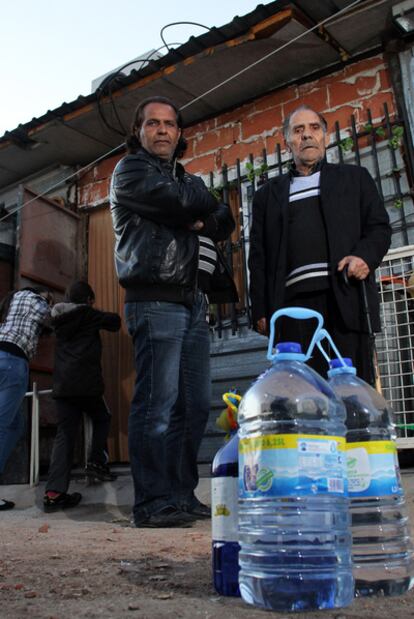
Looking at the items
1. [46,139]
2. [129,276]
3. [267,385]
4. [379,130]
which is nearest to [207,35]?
[379,130]

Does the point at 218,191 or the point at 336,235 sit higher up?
the point at 218,191

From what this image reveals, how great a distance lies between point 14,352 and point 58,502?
1175 millimetres

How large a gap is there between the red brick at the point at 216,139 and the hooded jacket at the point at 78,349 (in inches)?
82.6

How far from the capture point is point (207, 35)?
4879mm

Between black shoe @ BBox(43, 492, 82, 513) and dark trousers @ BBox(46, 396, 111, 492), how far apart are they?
0.20ft

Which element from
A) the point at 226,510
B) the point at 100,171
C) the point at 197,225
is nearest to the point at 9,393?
the point at 197,225

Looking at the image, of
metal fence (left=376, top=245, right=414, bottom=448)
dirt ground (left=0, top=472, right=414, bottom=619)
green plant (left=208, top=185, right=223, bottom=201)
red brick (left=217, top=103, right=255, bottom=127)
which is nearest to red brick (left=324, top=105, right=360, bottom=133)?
red brick (left=217, top=103, right=255, bottom=127)

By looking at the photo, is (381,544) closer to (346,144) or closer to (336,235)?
(336,235)

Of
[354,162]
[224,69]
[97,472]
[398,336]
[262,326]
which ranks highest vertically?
[224,69]

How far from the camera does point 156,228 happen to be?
3041 millimetres

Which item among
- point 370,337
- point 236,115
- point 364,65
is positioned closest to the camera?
point 370,337

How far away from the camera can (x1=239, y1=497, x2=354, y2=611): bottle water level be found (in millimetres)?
1349

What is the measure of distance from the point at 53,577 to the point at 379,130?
13.7ft

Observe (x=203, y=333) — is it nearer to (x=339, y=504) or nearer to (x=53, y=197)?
(x=339, y=504)
